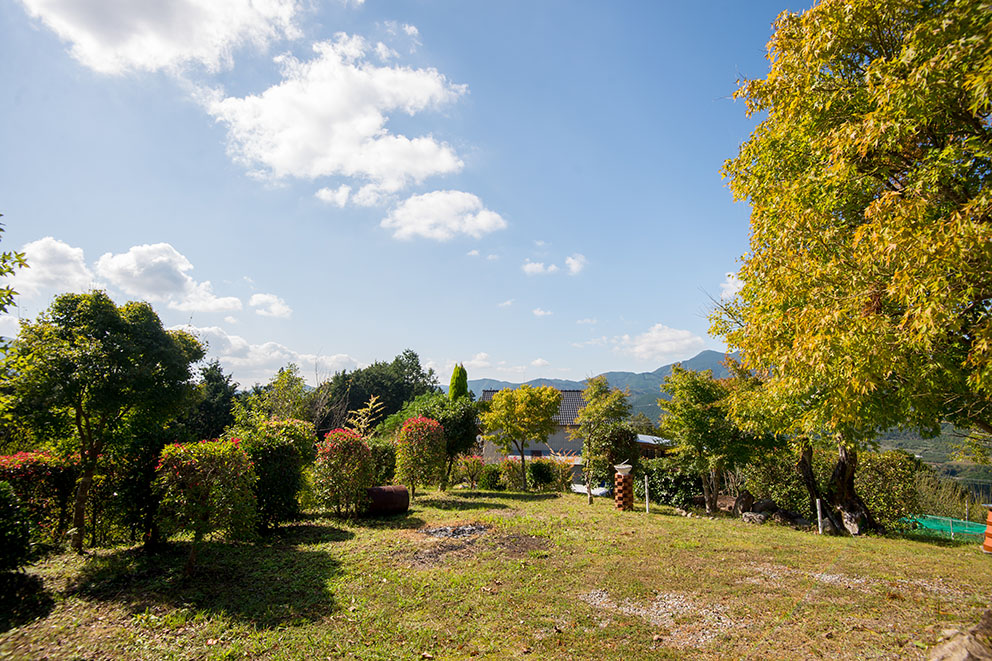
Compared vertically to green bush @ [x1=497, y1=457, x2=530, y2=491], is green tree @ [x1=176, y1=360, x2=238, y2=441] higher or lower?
higher

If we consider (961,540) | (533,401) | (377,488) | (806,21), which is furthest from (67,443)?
(961,540)

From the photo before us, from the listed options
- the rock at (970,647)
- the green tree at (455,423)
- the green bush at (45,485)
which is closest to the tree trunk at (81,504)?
the green bush at (45,485)

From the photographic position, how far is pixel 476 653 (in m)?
4.35

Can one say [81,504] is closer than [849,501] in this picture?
Yes

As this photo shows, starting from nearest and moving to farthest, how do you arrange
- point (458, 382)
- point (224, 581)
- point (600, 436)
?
point (224, 581) < point (600, 436) < point (458, 382)

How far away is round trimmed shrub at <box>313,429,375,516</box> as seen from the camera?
35.1 ft

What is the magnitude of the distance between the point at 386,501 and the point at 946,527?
674 inches

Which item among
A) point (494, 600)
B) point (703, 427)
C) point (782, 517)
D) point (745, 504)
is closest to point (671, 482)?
point (745, 504)

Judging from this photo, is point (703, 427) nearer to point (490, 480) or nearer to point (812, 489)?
point (812, 489)

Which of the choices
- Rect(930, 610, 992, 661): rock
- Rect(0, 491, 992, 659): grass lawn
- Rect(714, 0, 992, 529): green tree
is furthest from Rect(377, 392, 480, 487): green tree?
Rect(930, 610, 992, 661): rock

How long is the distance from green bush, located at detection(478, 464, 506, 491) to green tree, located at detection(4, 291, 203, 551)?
1408 cm

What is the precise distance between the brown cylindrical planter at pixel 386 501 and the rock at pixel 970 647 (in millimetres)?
10086

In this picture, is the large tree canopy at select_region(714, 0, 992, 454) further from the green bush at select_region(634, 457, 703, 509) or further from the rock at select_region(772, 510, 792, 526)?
the green bush at select_region(634, 457, 703, 509)

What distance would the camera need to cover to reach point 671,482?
16.2 meters
